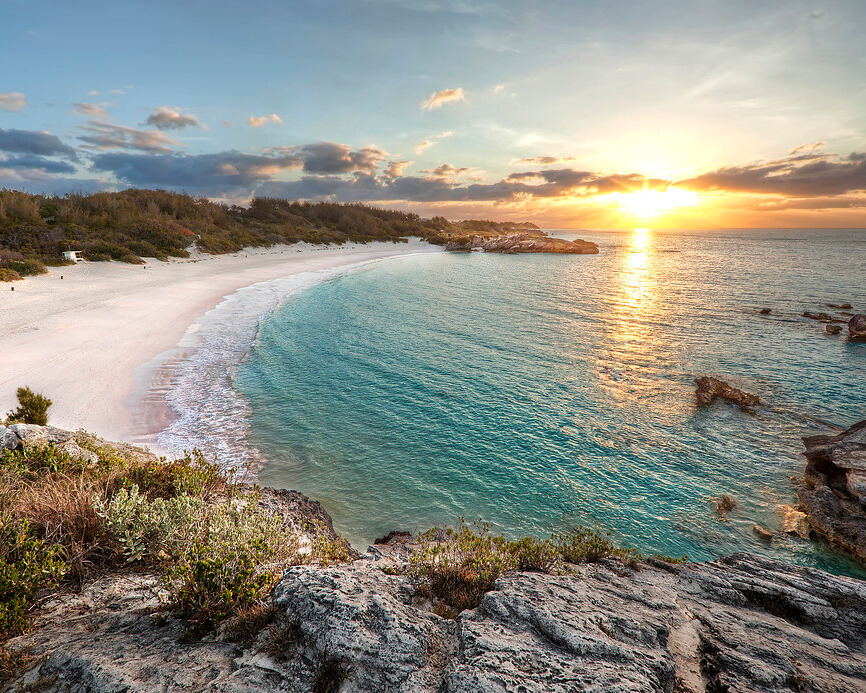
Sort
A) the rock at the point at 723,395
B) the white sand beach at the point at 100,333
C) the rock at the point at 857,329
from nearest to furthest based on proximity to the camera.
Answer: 1. the white sand beach at the point at 100,333
2. the rock at the point at 723,395
3. the rock at the point at 857,329

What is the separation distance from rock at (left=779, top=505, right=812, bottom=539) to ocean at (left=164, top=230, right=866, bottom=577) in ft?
0.49

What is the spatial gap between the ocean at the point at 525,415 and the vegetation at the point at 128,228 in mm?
20188

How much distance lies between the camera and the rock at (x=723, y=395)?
56.2 feet

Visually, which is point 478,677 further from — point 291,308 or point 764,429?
point 291,308

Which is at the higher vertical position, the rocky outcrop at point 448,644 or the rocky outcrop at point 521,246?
the rocky outcrop at point 521,246

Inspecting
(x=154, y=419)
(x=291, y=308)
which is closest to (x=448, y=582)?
(x=154, y=419)

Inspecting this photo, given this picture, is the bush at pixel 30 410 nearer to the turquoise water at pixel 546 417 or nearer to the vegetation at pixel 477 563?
the turquoise water at pixel 546 417

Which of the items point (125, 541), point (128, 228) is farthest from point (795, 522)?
point (128, 228)

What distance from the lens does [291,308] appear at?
109 ft

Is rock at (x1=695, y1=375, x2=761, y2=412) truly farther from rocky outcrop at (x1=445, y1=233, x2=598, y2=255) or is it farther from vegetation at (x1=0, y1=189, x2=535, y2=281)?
rocky outcrop at (x1=445, y1=233, x2=598, y2=255)

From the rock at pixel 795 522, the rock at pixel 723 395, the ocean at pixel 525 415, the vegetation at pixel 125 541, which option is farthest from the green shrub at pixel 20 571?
the rock at pixel 723 395

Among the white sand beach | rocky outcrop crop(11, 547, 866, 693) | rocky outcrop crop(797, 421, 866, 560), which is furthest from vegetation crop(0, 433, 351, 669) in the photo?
rocky outcrop crop(797, 421, 866, 560)

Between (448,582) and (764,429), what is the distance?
640 inches

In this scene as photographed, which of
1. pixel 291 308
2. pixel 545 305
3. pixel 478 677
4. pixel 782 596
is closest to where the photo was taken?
pixel 478 677
